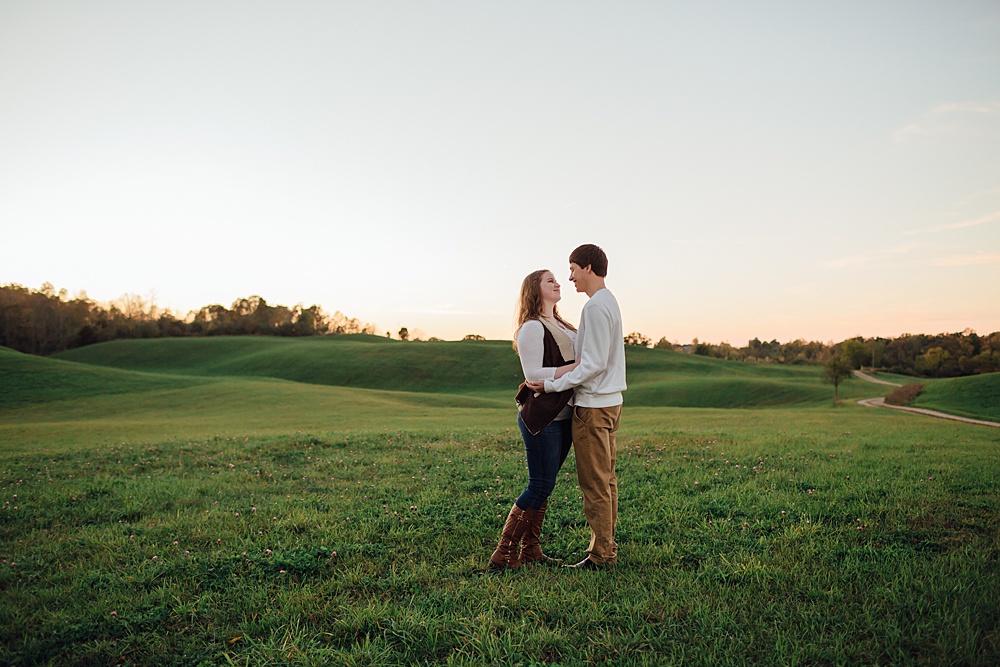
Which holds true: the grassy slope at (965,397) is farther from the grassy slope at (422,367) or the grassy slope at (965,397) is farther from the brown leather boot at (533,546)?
the brown leather boot at (533,546)

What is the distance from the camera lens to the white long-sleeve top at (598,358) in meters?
5.46

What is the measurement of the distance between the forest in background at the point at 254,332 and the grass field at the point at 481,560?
57101 mm

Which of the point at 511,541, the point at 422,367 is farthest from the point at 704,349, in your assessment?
the point at 511,541

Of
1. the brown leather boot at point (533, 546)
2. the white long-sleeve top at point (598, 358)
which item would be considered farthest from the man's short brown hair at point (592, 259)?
the brown leather boot at point (533, 546)

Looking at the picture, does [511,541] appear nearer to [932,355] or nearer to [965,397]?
[965,397]

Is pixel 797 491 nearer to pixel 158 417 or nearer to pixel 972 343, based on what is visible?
pixel 158 417

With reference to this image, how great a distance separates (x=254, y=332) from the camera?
12425cm

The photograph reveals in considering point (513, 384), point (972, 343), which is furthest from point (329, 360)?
point (972, 343)

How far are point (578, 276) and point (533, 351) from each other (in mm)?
954

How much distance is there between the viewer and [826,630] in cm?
436

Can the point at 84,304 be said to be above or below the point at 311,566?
above

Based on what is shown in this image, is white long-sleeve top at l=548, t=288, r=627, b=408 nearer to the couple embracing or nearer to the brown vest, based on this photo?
the couple embracing

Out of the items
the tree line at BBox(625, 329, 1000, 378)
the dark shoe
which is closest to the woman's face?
the dark shoe

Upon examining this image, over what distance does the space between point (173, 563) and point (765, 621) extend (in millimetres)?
5797
